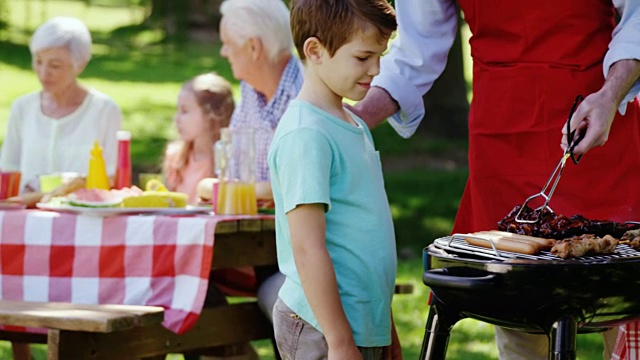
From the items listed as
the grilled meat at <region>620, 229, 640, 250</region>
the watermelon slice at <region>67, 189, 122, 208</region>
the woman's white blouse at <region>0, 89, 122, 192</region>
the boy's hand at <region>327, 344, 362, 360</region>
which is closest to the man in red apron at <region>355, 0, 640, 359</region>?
the grilled meat at <region>620, 229, 640, 250</region>

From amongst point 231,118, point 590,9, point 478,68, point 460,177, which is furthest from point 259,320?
point 460,177

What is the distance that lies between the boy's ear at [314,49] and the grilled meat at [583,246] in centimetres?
72

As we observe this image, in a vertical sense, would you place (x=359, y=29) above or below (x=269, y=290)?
above

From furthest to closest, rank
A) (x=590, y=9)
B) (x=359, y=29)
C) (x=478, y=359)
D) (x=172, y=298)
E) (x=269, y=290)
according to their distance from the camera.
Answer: (x=478, y=359) → (x=269, y=290) → (x=172, y=298) → (x=590, y=9) → (x=359, y=29)

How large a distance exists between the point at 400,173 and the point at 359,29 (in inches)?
346

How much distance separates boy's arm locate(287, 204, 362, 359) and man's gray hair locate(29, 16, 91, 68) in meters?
3.30

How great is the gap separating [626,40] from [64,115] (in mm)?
3328

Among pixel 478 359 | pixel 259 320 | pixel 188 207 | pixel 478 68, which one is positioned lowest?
pixel 478 359

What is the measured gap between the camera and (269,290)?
4.88m

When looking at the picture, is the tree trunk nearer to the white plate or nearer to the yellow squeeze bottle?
the yellow squeeze bottle

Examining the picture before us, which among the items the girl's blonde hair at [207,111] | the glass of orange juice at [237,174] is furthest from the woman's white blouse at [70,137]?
the glass of orange juice at [237,174]

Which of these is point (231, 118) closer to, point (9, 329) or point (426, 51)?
point (9, 329)

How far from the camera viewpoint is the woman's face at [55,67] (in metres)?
5.79

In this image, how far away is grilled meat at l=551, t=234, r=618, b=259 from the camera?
2600 mm
